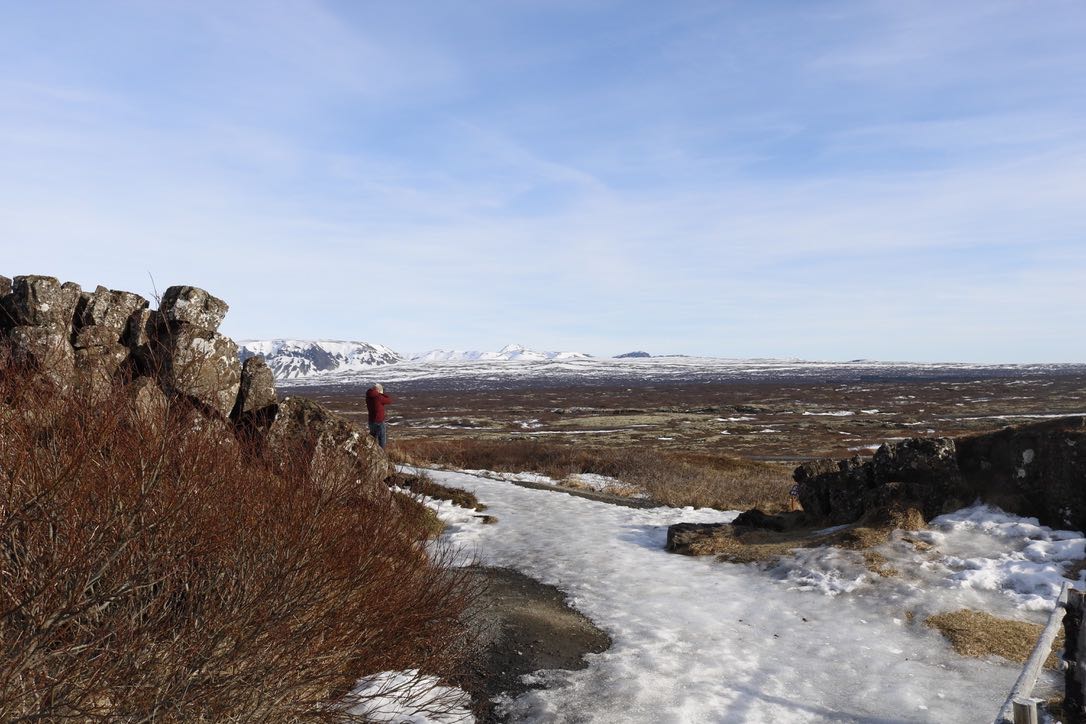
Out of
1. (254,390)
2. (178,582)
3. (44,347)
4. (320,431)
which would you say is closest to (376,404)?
(320,431)

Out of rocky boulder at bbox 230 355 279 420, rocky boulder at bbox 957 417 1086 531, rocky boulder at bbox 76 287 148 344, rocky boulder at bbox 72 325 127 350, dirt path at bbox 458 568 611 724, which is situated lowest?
dirt path at bbox 458 568 611 724

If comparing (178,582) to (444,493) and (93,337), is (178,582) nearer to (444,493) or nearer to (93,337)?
(93,337)

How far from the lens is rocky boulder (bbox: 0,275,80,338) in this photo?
9.55m

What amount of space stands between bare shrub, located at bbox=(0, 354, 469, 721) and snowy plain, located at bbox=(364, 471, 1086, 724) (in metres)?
1.59

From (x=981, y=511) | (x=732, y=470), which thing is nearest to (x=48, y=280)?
(x=981, y=511)

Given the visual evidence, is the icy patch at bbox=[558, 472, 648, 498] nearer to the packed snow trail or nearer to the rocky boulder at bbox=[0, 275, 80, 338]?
the packed snow trail

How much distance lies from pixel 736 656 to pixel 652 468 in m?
16.1

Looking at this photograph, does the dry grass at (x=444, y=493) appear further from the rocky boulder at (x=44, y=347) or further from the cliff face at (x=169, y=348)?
the rocky boulder at (x=44, y=347)

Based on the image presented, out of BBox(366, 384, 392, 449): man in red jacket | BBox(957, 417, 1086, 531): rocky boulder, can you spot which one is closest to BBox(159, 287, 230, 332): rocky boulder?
BBox(366, 384, 392, 449): man in red jacket

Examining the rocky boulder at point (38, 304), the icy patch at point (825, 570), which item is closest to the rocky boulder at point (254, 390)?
the rocky boulder at point (38, 304)

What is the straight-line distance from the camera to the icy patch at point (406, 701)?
5.09 metres

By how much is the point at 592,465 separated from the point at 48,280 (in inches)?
705

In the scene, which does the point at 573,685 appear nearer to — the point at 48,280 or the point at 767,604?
the point at 767,604

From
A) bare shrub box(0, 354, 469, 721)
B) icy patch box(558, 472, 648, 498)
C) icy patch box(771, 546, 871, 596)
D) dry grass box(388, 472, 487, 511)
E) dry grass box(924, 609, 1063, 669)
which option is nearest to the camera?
bare shrub box(0, 354, 469, 721)
